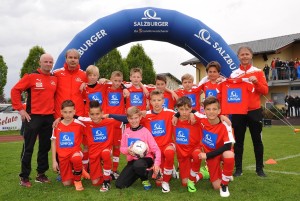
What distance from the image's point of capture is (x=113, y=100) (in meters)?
6.08

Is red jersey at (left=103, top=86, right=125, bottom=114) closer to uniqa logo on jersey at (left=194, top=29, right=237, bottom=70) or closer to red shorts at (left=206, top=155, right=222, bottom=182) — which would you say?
red shorts at (left=206, top=155, right=222, bottom=182)

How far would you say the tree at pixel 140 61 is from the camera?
38.4 meters

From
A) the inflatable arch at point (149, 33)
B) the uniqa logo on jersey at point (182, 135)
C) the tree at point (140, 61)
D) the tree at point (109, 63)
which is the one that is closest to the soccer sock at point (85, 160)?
the uniqa logo on jersey at point (182, 135)

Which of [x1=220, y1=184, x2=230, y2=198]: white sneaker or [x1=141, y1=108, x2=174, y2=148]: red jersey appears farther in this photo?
[x1=141, y1=108, x2=174, y2=148]: red jersey

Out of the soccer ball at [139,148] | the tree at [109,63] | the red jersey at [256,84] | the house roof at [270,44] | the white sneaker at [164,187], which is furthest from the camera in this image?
the tree at [109,63]

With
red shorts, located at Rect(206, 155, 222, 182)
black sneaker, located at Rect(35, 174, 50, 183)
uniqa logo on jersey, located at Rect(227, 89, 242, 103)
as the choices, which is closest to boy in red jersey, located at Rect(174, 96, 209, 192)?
red shorts, located at Rect(206, 155, 222, 182)

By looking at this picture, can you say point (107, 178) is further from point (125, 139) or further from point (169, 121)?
point (169, 121)

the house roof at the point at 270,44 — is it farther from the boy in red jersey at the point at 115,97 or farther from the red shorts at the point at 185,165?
the red shorts at the point at 185,165

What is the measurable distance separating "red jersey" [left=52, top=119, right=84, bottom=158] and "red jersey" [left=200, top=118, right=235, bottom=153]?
1920 millimetres

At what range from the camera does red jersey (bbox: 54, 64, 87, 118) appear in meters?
5.47

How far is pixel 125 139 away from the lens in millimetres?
5047

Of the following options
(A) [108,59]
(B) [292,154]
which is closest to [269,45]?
(A) [108,59]

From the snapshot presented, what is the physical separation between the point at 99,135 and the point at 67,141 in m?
0.49

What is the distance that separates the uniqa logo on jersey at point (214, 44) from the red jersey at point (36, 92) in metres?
3.34
